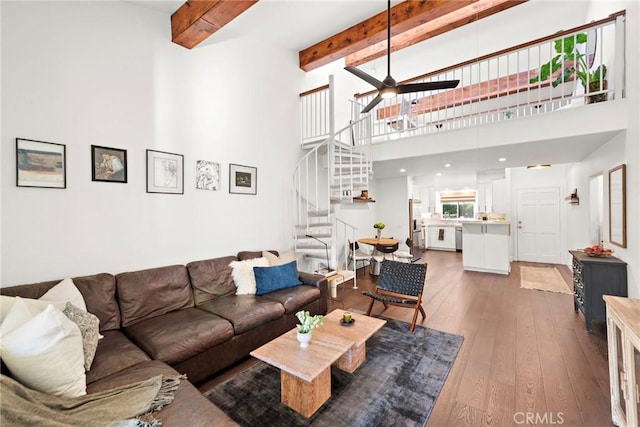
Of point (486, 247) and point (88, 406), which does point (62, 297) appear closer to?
point (88, 406)

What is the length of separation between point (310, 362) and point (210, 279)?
1.75m

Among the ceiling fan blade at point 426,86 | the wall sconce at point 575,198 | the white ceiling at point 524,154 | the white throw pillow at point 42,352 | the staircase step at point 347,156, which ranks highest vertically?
the ceiling fan blade at point 426,86

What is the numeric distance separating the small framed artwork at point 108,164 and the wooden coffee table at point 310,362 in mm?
2205

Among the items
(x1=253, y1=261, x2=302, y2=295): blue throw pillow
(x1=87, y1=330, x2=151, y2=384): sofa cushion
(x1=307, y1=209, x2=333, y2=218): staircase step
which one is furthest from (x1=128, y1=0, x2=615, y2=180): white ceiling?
(x1=87, y1=330, x2=151, y2=384): sofa cushion

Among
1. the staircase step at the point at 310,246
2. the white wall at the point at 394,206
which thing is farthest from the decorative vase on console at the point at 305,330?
the white wall at the point at 394,206

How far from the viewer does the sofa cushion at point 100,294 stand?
84.9 inches

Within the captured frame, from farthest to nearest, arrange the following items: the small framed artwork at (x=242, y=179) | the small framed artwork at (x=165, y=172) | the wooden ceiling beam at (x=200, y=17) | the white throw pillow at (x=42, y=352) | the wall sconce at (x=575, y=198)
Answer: the wall sconce at (x=575, y=198), the small framed artwork at (x=242, y=179), the small framed artwork at (x=165, y=172), the wooden ceiling beam at (x=200, y=17), the white throw pillow at (x=42, y=352)

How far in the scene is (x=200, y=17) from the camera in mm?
A: 2732

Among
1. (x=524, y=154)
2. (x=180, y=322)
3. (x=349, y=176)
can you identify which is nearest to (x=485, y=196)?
(x=524, y=154)

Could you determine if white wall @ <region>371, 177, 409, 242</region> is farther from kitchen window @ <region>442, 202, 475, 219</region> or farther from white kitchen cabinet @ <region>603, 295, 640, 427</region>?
white kitchen cabinet @ <region>603, 295, 640, 427</region>

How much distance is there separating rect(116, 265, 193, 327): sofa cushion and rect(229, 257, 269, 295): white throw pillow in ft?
1.68

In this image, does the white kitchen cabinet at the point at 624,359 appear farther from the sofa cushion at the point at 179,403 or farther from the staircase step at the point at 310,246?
the staircase step at the point at 310,246

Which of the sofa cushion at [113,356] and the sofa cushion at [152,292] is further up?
the sofa cushion at [152,292]

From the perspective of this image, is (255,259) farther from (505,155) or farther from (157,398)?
(505,155)
